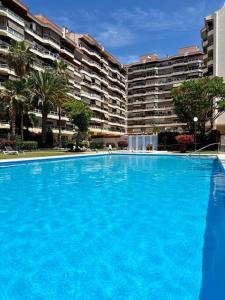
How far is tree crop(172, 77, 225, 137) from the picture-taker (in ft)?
132

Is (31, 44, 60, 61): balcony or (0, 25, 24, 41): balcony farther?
(31, 44, 60, 61): balcony

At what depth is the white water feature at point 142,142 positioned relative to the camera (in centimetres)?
4719

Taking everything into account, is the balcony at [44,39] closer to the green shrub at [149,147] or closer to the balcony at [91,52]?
the balcony at [91,52]

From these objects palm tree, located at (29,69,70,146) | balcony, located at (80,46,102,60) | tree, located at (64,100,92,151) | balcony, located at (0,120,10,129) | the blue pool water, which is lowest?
the blue pool water

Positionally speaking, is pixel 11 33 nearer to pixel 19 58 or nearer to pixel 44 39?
pixel 19 58

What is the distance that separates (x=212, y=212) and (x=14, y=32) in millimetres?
44794

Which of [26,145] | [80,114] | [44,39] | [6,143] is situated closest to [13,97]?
[6,143]

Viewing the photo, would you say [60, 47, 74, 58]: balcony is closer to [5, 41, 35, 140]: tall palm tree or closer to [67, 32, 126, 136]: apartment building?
[67, 32, 126, 136]: apartment building

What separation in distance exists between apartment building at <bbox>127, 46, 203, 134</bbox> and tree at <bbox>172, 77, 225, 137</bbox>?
3352 cm

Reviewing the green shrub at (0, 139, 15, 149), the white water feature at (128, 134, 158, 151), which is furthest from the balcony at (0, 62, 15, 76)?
the white water feature at (128, 134, 158, 151)

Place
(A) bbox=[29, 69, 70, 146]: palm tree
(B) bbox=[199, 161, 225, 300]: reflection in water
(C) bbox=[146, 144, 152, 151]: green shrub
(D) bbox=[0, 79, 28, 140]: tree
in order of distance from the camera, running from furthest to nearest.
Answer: (C) bbox=[146, 144, 152, 151]: green shrub
(A) bbox=[29, 69, 70, 146]: palm tree
(D) bbox=[0, 79, 28, 140]: tree
(B) bbox=[199, 161, 225, 300]: reflection in water

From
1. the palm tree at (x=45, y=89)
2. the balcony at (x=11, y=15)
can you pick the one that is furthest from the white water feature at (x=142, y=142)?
the balcony at (x=11, y=15)

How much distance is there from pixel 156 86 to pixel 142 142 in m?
43.6

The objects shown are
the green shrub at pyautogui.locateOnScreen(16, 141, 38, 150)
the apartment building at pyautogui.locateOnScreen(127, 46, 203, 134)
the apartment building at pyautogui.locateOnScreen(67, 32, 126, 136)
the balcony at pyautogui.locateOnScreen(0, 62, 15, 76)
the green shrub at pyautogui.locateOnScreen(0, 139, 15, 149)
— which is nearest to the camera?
the green shrub at pyautogui.locateOnScreen(0, 139, 15, 149)
